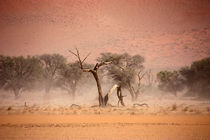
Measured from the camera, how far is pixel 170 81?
1870 inches

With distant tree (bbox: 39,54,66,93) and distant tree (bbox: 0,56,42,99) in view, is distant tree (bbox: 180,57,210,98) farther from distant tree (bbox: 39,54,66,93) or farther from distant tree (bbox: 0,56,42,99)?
distant tree (bbox: 0,56,42,99)

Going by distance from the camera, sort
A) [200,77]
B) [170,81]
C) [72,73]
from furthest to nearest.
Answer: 1. [170,81]
2. [200,77]
3. [72,73]

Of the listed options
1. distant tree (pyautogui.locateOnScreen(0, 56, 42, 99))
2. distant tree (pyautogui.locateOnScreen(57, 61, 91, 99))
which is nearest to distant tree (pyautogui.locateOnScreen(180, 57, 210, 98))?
distant tree (pyautogui.locateOnScreen(57, 61, 91, 99))

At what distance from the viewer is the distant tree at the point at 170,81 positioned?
153 feet

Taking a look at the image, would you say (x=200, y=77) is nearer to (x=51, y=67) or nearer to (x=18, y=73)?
(x=51, y=67)

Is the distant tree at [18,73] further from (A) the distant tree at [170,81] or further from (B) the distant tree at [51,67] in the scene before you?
(A) the distant tree at [170,81]

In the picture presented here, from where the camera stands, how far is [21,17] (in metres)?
89.1

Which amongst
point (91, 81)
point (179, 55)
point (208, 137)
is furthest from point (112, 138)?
point (179, 55)

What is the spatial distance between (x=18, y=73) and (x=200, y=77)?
26.7m

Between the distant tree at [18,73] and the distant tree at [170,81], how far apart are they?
18668 millimetres

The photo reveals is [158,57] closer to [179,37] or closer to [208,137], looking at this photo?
[179,37]

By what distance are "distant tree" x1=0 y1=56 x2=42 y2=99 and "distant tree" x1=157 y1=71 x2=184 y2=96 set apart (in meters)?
18.7

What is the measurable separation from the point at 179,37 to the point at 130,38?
13649mm

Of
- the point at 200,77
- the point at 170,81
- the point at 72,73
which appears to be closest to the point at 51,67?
the point at 72,73
